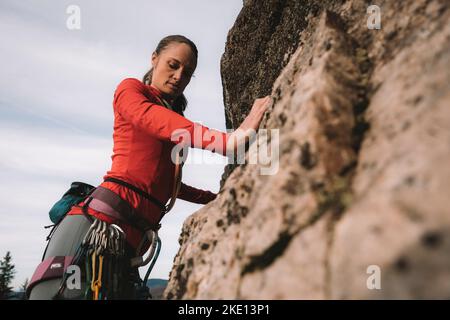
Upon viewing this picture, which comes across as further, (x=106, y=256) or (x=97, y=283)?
(x=106, y=256)

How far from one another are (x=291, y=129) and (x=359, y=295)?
1368 millimetres

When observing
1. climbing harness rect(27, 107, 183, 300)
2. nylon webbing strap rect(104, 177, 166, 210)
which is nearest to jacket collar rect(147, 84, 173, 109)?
climbing harness rect(27, 107, 183, 300)

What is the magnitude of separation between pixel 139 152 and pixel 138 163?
146mm

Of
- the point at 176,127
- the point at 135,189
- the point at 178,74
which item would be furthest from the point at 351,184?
the point at 178,74

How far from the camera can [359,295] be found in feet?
5.36

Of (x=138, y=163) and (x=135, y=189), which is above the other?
(x=138, y=163)

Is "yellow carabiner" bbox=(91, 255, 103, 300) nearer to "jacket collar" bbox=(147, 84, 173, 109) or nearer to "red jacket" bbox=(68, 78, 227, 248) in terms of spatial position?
"red jacket" bbox=(68, 78, 227, 248)

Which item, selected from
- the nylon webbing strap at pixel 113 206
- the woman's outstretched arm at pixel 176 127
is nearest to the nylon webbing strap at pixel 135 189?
the nylon webbing strap at pixel 113 206

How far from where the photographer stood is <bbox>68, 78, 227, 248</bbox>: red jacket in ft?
11.8

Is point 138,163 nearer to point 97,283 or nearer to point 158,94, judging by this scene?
point 158,94

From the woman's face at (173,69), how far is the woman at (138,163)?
29 cm

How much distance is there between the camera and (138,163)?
4.05 meters

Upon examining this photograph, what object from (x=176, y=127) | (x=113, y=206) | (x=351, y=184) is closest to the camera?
(x=351, y=184)
